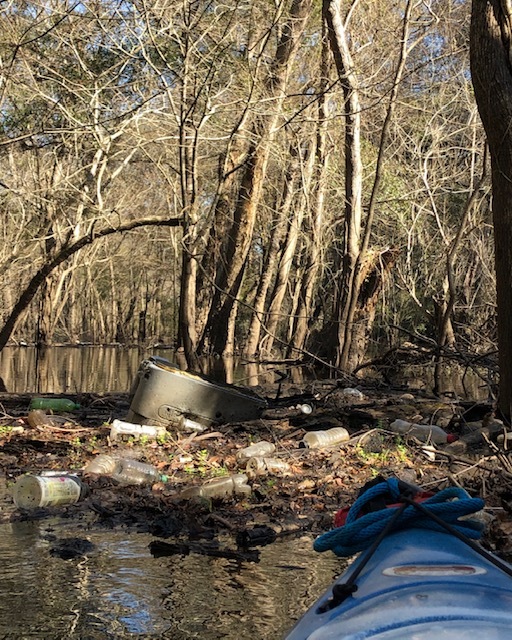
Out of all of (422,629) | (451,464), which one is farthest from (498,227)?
(422,629)

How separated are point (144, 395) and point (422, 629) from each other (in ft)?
20.7

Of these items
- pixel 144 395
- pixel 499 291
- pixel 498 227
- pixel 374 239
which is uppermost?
pixel 374 239

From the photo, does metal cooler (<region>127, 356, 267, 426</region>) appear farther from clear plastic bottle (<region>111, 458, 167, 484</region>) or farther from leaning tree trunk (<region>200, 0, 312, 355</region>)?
leaning tree trunk (<region>200, 0, 312, 355</region>)

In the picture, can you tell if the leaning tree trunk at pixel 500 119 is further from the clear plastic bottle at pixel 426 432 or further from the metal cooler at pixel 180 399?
the metal cooler at pixel 180 399

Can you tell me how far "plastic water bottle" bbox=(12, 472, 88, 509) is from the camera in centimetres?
516

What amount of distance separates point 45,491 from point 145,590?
1.72 m

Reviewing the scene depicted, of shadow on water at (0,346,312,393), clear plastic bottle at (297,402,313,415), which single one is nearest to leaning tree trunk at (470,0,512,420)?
clear plastic bottle at (297,402,313,415)

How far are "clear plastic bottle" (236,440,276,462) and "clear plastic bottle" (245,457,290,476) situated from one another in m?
0.17

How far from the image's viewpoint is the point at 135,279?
5453 centimetres

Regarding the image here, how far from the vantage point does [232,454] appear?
691 centimetres

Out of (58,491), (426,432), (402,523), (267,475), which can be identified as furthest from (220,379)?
(402,523)

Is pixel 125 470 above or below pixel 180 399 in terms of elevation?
below

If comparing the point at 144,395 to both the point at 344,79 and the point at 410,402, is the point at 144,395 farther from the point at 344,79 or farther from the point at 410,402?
the point at 344,79

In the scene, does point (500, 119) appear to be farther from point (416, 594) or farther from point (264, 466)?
point (416, 594)
